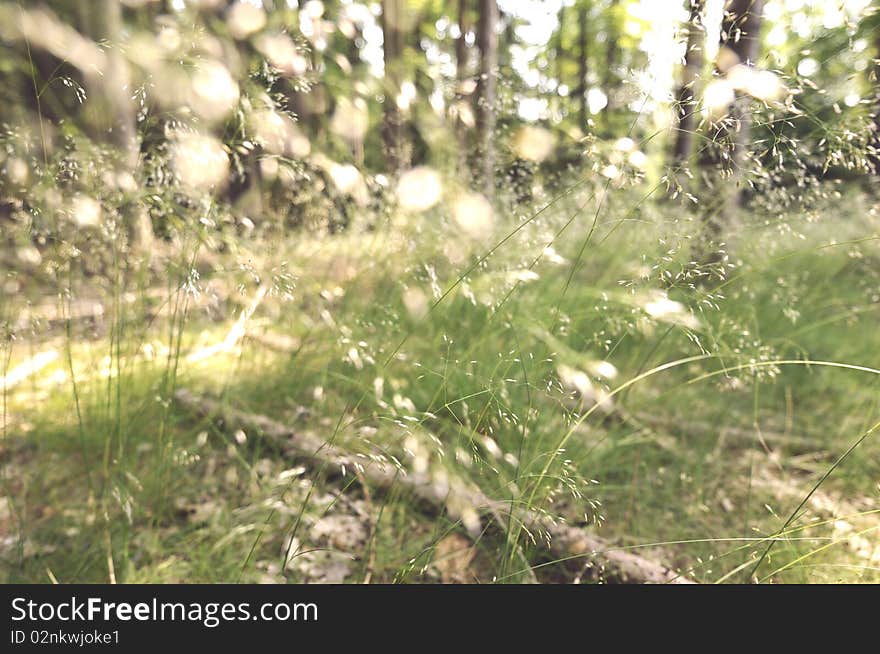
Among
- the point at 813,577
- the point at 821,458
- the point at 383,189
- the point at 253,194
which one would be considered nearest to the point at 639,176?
the point at 813,577

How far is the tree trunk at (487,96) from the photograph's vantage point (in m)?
2.62

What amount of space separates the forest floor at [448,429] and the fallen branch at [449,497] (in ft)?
0.15

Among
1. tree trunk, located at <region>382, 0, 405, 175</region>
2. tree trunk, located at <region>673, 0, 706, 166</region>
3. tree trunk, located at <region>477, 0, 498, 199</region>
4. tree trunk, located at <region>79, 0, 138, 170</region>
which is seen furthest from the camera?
tree trunk, located at <region>382, 0, 405, 175</region>

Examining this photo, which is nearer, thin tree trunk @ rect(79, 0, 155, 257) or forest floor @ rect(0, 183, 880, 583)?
forest floor @ rect(0, 183, 880, 583)

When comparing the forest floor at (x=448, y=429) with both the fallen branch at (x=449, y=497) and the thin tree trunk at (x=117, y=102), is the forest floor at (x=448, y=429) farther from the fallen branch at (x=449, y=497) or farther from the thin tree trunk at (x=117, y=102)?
the thin tree trunk at (x=117, y=102)

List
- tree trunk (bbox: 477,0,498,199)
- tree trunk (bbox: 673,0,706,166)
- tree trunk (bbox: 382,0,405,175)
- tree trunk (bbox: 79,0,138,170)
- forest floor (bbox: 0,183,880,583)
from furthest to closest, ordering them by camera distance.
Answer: tree trunk (bbox: 382,0,405,175) → tree trunk (bbox: 477,0,498,199) → tree trunk (bbox: 79,0,138,170) → forest floor (bbox: 0,183,880,583) → tree trunk (bbox: 673,0,706,166)

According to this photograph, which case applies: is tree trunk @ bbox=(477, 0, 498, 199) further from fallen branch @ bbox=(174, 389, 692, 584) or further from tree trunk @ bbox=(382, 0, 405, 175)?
fallen branch @ bbox=(174, 389, 692, 584)

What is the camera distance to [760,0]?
2.54 meters

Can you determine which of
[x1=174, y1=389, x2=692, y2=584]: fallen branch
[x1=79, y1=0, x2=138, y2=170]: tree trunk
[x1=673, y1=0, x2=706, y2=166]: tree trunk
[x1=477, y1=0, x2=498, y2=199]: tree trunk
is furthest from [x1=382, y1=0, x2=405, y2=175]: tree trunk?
[x1=673, y1=0, x2=706, y2=166]: tree trunk

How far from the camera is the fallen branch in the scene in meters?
1.24

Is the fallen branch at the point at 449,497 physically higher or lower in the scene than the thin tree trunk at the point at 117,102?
lower

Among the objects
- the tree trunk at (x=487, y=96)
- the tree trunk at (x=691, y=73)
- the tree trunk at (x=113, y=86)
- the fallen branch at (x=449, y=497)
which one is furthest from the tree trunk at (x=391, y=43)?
the tree trunk at (x=691, y=73)

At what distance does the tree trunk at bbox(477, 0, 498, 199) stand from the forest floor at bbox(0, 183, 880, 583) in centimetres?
42

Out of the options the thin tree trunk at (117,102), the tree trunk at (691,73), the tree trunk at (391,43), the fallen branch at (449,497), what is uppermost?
the tree trunk at (391,43)
